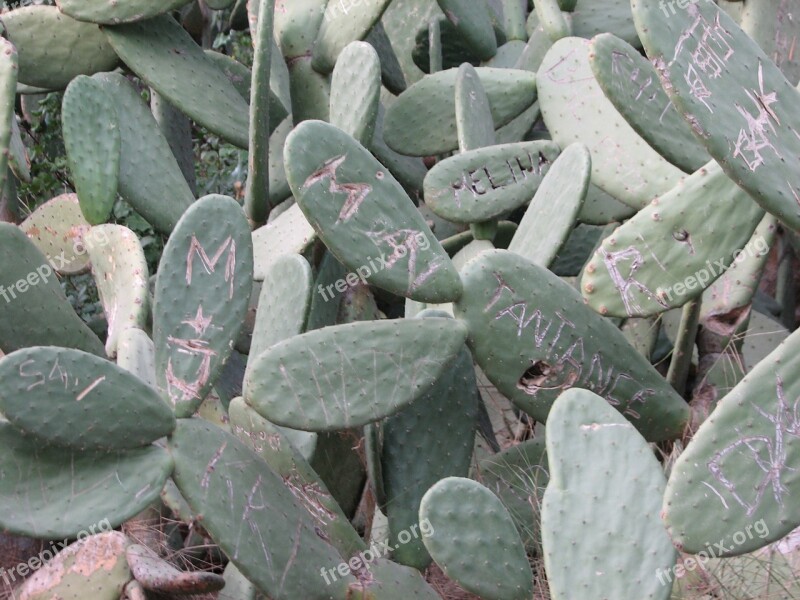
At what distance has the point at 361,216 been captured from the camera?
1653 millimetres

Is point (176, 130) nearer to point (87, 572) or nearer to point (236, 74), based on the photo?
point (236, 74)

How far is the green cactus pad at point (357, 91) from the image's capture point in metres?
2.09

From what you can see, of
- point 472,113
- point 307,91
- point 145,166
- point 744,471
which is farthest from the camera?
point 307,91

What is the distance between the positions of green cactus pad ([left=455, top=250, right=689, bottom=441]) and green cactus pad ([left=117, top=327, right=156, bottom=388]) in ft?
1.76

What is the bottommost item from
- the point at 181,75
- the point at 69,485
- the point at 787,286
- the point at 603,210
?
the point at 787,286

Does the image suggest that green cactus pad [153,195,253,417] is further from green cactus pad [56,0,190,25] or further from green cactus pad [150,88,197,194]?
green cactus pad [150,88,197,194]

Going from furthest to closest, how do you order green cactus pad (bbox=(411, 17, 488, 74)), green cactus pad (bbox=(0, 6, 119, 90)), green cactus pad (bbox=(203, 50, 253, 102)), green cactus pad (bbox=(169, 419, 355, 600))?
1. green cactus pad (bbox=(411, 17, 488, 74))
2. green cactus pad (bbox=(203, 50, 253, 102))
3. green cactus pad (bbox=(0, 6, 119, 90))
4. green cactus pad (bbox=(169, 419, 355, 600))

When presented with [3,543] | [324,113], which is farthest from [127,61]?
[3,543]

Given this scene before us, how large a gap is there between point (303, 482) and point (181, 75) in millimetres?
1124

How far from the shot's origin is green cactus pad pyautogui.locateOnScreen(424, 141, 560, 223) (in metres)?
2.09

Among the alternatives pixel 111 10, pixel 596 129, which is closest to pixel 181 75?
pixel 111 10

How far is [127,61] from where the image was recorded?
2.45m

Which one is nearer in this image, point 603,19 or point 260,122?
point 260,122

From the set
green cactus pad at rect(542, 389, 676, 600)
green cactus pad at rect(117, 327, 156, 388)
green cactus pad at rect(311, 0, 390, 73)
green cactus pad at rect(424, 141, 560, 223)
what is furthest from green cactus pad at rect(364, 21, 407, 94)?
green cactus pad at rect(542, 389, 676, 600)
